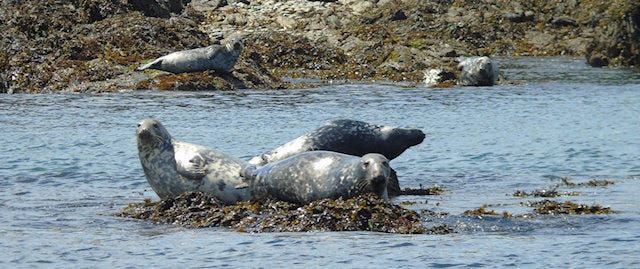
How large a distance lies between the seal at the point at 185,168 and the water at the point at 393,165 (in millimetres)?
483

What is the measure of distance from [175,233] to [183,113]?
33.1ft

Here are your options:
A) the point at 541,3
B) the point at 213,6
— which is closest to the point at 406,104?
the point at 541,3

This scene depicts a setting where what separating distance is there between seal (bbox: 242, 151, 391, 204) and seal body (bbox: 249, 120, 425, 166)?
143cm

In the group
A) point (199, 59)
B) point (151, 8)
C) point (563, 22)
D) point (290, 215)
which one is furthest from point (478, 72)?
point (290, 215)

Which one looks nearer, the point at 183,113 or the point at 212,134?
the point at 212,134

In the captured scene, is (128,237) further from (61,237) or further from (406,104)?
(406,104)

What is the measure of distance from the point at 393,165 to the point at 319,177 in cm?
395

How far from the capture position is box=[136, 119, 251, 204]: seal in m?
9.13

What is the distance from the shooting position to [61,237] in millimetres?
7734

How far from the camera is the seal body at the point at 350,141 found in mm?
10570

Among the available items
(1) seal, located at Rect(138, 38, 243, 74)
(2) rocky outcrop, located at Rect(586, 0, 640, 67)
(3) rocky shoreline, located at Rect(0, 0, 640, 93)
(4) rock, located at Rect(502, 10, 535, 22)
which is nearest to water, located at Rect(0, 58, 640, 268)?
(1) seal, located at Rect(138, 38, 243, 74)

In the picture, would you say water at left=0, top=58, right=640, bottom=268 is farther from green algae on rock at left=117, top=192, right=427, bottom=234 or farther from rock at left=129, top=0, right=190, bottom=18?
rock at left=129, top=0, right=190, bottom=18

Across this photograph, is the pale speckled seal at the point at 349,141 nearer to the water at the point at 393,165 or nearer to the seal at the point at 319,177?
the water at the point at 393,165

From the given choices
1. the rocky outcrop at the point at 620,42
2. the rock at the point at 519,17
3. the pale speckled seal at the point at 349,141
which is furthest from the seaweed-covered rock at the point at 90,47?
the rock at the point at 519,17
